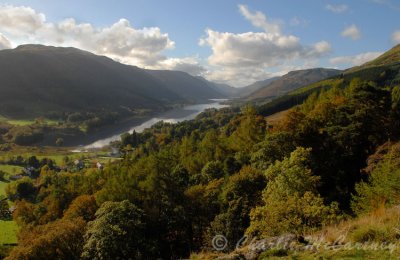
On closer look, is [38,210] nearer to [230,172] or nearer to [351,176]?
[230,172]


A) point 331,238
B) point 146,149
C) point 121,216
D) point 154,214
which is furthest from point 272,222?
point 146,149

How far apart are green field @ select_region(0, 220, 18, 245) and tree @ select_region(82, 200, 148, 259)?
52715 mm

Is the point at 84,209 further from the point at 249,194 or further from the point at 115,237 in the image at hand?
the point at 249,194

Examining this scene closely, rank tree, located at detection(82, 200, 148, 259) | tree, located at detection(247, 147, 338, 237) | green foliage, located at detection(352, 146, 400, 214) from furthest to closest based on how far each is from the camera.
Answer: tree, located at detection(82, 200, 148, 259) → green foliage, located at detection(352, 146, 400, 214) → tree, located at detection(247, 147, 338, 237)

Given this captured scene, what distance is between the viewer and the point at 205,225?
48031 millimetres

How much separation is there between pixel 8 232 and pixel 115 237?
66829 millimetres

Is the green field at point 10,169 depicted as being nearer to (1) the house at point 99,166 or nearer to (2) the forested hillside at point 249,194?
(1) the house at point 99,166

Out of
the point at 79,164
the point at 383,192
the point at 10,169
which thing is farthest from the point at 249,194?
the point at 10,169

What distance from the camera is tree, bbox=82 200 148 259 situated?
37.2m

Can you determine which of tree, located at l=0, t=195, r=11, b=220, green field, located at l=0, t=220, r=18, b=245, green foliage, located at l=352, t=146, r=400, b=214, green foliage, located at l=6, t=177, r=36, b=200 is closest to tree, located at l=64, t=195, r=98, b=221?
green field, located at l=0, t=220, r=18, b=245

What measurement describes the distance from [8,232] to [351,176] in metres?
86.2

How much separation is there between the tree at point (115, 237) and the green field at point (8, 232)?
173 ft

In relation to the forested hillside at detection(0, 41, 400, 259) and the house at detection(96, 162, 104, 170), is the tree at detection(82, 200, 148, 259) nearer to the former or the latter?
the forested hillside at detection(0, 41, 400, 259)

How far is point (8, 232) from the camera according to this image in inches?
3462
